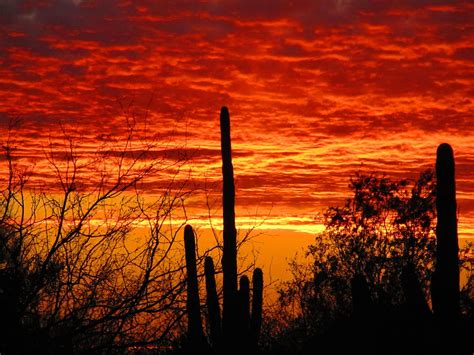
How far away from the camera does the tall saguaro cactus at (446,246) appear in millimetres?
8344

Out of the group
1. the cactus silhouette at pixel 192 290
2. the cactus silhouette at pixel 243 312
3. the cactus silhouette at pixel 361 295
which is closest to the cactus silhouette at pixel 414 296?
the cactus silhouette at pixel 361 295

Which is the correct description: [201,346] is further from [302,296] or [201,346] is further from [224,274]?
[302,296]

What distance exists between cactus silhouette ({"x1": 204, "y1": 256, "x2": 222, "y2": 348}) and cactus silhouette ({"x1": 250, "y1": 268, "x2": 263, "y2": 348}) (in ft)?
1.90

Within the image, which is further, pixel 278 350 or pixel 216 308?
pixel 278 350

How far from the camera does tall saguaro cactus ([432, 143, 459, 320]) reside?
27.4 ft

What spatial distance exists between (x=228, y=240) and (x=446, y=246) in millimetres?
3383

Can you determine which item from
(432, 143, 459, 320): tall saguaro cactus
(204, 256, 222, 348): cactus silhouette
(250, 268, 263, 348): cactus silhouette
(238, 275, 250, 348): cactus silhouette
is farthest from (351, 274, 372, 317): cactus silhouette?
(250, 268, 263, 348): cactus silhouette

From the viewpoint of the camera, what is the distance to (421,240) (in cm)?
2647

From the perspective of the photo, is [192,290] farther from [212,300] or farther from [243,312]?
[243,312]

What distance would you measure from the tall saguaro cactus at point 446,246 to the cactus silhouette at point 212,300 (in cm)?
384

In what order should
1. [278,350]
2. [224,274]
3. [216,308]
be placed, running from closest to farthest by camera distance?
[224,274], [216,308], [278,350]

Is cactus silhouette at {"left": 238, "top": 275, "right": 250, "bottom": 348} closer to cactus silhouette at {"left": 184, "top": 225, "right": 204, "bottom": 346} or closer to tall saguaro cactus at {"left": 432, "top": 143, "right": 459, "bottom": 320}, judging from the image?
cactus silhouette at {"left": 184, "top": 225, "right": 204, "bottom": 346}

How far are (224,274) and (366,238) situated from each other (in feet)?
56.0

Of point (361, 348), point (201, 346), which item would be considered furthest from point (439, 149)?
point (201, 346)
